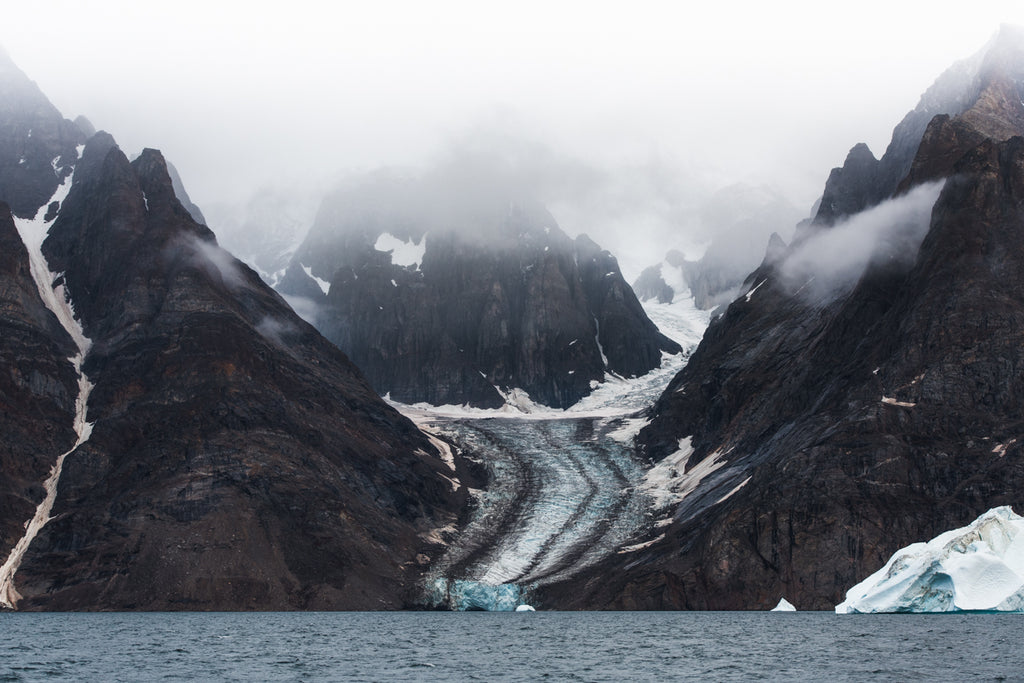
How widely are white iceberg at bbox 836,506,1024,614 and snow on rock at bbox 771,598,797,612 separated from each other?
24219mm

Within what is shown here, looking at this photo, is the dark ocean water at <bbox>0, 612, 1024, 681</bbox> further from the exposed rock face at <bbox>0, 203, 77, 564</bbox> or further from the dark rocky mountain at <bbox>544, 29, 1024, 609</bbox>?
the exposed rock face at <bbox>0, 203, 77, 564</bbox>

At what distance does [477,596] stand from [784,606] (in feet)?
166

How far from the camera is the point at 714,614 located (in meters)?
148

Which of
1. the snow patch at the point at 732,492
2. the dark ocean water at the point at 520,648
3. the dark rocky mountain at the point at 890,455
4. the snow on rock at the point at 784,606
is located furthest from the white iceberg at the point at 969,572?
the snow patch at the point at 732,492

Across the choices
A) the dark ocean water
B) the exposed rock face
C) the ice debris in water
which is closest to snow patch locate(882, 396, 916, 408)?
the dark ocean water

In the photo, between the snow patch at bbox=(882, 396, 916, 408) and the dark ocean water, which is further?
the snow patch at bbox=(882, 396, 916, 408)

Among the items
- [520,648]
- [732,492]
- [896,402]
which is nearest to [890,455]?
[896,402]

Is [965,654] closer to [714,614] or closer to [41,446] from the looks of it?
[714,614]

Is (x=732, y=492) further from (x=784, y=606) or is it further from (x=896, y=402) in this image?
(x=784, y=606)

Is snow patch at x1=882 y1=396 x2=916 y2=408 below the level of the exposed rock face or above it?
below

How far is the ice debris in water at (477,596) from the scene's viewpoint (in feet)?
569

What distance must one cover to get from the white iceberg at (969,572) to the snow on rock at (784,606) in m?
24.2

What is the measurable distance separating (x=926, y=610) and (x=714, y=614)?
32.4m

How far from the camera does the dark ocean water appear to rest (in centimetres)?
7719
